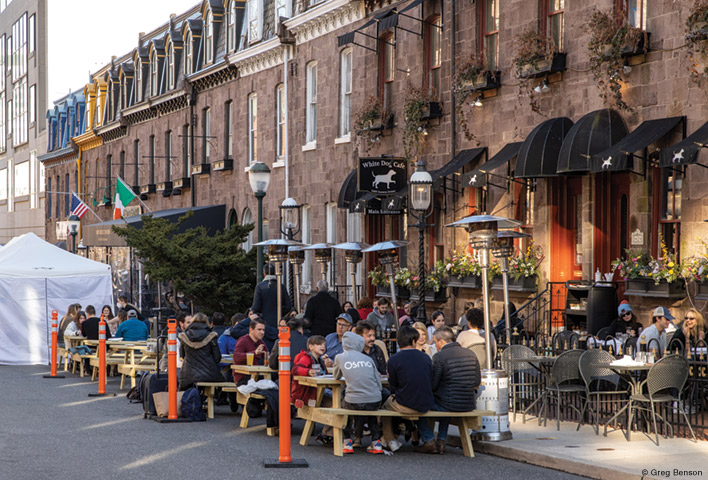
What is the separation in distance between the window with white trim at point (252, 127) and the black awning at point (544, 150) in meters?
16.3

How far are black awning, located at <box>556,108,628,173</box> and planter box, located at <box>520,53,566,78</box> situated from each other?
145 centimetres

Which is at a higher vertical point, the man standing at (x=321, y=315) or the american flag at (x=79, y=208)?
the american flag at (x=79, y=208)

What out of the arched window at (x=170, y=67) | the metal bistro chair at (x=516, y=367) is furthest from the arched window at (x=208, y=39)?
the metal bistro chair at (x=516, y=367)

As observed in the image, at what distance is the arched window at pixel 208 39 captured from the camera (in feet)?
123

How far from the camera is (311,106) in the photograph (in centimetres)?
2980

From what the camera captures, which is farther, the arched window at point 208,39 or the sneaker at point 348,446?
the arched window at point 208,39

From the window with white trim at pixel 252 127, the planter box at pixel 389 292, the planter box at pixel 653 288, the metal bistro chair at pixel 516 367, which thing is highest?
the window with white trim at pixel 252 127

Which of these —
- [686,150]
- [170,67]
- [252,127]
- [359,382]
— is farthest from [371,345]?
[170,67]

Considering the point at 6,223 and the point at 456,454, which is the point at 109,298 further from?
the point at 6,223

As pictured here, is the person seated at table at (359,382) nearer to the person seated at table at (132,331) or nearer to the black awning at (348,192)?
the person seated at table at (132,331)

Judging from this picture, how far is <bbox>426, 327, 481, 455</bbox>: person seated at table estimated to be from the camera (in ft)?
38.4

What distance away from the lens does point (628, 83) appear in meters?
17.2

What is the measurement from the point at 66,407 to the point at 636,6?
1115 cm

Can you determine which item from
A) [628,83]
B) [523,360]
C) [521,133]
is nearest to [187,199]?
[521,133]
